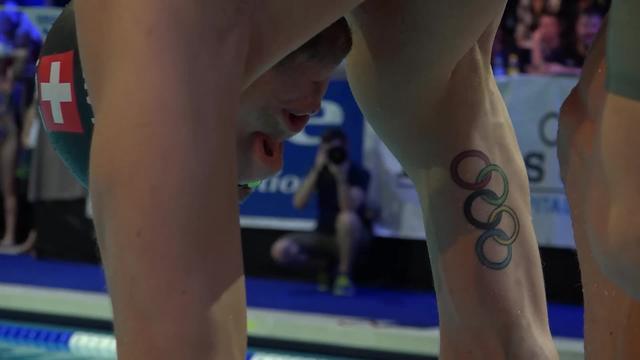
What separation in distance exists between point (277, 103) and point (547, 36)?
298cm

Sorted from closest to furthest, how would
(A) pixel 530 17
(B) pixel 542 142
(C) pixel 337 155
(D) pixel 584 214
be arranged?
(D) pixel 584 214, (B) pixel 542 142, (C) pixel 337 155, (A) pixel 530 17

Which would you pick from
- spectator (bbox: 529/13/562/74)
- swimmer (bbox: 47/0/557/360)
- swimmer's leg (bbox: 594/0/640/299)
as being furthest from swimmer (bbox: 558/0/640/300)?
spectator (bbox: 529/13/562/74)

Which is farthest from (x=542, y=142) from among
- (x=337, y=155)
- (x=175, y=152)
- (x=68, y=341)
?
(x=175, y=152)

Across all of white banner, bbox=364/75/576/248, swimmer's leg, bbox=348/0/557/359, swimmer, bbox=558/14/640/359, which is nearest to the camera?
swimmer, bbox=558/14/640/359

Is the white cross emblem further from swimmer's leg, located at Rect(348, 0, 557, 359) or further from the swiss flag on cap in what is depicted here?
swimmer's leg, located at Rect(348, 0, 557, 359)

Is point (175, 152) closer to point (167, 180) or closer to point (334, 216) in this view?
point (167, 180)

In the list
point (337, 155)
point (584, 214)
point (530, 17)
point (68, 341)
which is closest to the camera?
point (584, 214)

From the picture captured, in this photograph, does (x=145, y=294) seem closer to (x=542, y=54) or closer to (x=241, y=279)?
(x=241, y=279)

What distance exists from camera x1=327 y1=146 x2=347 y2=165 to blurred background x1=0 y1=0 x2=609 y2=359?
0.09 metres

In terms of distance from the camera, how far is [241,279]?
1.90ft

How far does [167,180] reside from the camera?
538mm

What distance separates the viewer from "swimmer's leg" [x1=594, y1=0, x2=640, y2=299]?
21.1 inches

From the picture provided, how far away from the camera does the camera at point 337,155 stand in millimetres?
3555

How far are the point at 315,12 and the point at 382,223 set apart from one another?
306 centimetres
